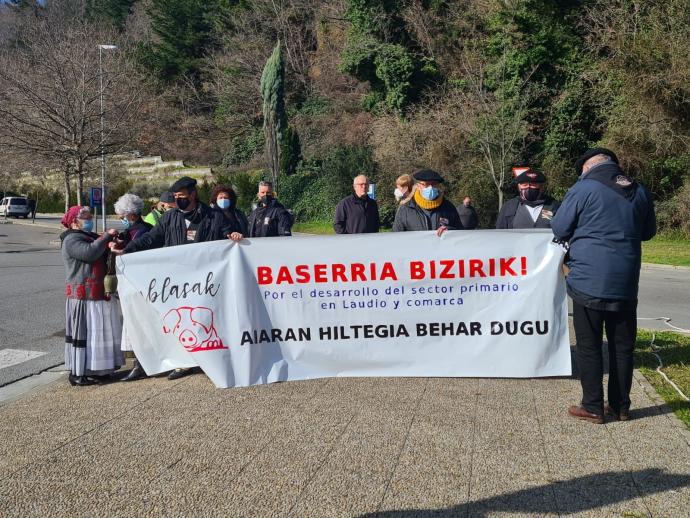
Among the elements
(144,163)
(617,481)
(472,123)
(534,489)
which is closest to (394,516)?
(534,489)

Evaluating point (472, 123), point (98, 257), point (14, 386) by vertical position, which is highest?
point (472, 123)

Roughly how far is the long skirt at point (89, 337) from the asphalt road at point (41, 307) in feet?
3.32

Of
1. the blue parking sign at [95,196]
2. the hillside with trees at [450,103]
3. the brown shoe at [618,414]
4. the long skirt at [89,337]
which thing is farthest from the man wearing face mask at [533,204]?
the blue parking sign at [95,196]

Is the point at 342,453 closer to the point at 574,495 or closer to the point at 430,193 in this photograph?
the point at 574,495

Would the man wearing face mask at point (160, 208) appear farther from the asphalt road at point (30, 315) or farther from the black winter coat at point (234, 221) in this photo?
the asphalt road at point (30, 315)

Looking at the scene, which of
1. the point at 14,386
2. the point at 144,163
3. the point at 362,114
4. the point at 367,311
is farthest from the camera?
the point at 144,163

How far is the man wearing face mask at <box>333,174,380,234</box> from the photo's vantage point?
8688 millimetres

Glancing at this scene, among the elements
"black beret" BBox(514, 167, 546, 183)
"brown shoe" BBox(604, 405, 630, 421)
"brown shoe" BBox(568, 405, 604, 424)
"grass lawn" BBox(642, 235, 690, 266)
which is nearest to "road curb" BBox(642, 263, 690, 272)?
"grass lawn" BBox(642, 235, 690, 266)

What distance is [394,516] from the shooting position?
3.56 m

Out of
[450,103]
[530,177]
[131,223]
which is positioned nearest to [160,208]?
[131,223]

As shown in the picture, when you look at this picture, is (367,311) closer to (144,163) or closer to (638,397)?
(638,397)

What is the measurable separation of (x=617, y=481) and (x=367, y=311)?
8.31 feet

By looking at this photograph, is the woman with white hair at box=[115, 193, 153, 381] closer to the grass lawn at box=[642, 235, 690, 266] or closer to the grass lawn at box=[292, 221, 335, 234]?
the grass lawn at box=[642, 235, 690, 266]

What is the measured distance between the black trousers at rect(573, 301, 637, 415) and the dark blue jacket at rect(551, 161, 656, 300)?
0.19m
